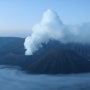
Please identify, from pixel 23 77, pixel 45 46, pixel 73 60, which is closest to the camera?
pixel 23 77

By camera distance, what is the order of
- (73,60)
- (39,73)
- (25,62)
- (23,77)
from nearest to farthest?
(23,77), (39,73), (73,60), (25,62)

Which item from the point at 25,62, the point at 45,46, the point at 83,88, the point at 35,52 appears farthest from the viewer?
the point at 45,46

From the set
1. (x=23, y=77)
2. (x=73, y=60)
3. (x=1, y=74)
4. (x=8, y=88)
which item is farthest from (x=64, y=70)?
(x=8, y=88)

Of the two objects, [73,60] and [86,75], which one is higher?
[73,60]

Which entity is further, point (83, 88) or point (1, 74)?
point (1, 74)

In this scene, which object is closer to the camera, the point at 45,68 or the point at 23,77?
the point at 23,77

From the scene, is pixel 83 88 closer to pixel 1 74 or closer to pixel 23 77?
pixel 23 77

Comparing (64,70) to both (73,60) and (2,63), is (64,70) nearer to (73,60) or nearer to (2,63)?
(73,60)

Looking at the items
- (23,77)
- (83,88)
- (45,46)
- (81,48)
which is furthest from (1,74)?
(81,48)

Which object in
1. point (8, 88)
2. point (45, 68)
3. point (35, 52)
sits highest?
→ point (35, 52)
